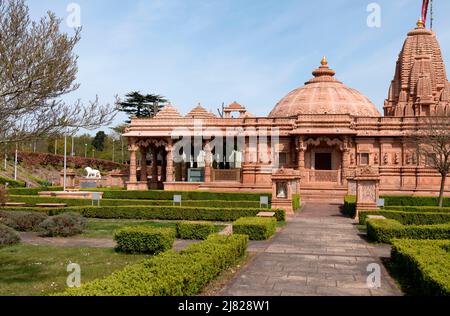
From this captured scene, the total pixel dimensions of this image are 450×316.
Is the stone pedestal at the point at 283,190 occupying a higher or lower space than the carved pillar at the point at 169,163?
lower

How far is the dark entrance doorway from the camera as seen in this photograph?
42062 millimetres

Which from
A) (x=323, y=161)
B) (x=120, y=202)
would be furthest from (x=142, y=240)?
(x=323, y=161)

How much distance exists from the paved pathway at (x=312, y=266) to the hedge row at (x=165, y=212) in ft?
12.1

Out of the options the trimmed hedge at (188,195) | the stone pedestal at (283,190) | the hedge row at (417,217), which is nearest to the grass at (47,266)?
the hedge row at (417,217)

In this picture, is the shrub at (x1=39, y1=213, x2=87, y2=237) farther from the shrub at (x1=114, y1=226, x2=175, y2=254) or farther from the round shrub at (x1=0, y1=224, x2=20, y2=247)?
the shrub at (x1=114, y1=226, x2=175, y2=254)

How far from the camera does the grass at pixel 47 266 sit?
31.2ft

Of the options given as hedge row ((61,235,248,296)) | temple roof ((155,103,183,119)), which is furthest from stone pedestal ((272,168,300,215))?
temple roof ((155,103,183,119))

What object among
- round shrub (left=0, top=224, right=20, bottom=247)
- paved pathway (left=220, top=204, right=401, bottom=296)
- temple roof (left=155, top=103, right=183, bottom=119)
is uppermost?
temple roof (left=155, top=103, right=183, bottom=119)

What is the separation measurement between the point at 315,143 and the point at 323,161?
233 centimetres

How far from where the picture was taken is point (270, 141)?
141 ft

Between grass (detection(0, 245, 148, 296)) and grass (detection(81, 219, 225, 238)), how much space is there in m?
3.27

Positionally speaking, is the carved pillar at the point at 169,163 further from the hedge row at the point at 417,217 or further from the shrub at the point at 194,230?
the shrub at the point at 194,230

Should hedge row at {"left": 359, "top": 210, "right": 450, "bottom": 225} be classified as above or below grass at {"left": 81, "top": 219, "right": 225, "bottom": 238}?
above
